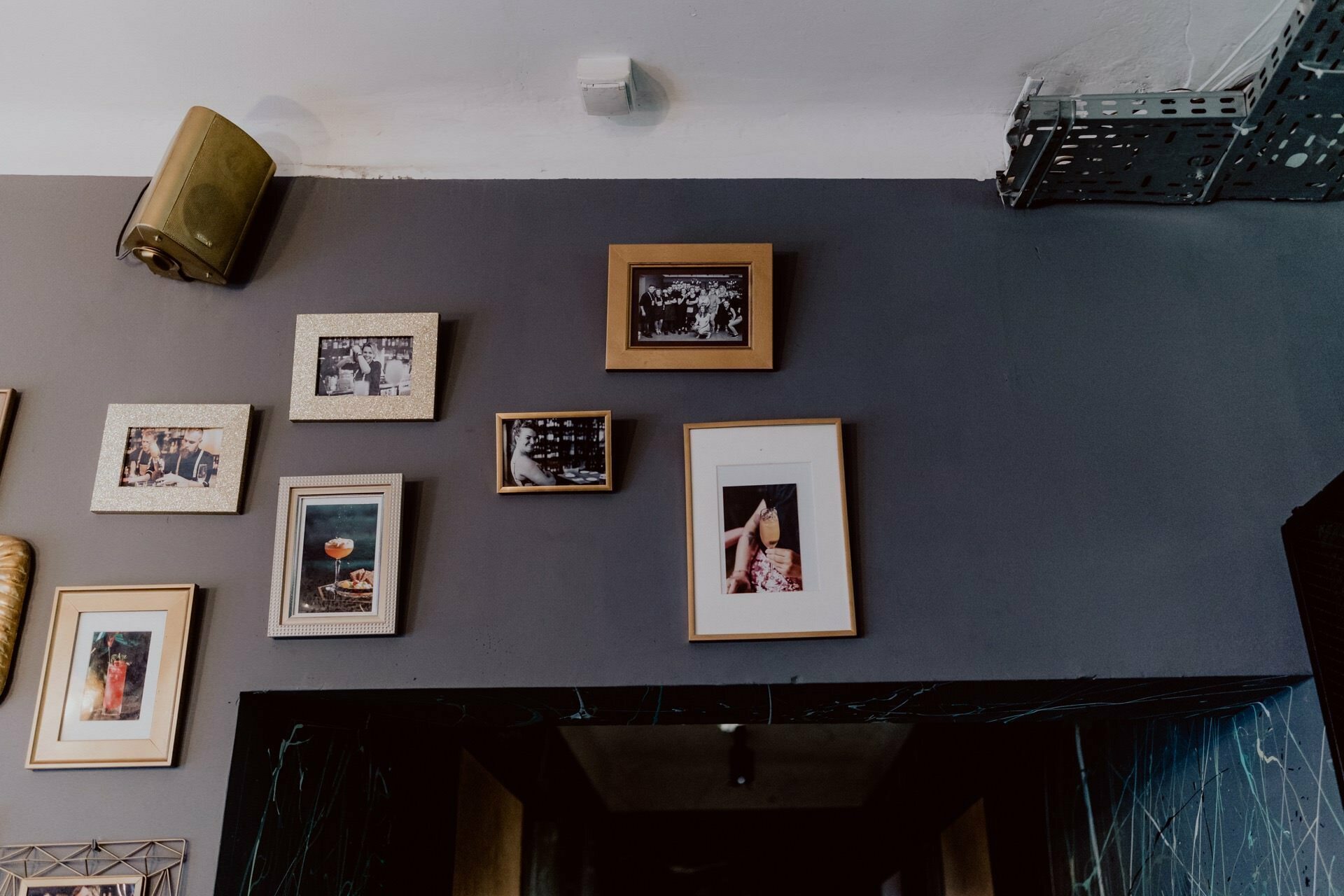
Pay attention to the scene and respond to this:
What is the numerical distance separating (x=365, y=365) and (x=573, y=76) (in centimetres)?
74

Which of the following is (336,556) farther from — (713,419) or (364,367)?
(713,419)

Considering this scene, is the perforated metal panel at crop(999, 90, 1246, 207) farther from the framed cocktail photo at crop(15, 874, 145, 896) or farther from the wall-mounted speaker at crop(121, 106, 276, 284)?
the framed cocktail photo at crop(15, 874, 145, 896)

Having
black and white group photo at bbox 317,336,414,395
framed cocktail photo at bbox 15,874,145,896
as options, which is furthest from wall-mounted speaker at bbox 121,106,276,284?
framed cocktail photo at bbox 15,874,145,896

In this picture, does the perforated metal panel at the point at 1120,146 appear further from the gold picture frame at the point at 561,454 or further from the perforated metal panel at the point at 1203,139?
the gold picture frame at the point at 561,454

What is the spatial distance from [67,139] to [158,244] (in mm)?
484

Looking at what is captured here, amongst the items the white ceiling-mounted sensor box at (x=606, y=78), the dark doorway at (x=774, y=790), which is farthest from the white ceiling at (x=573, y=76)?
the dark doorway at (x=774, y=790)

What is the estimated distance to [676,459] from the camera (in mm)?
1699

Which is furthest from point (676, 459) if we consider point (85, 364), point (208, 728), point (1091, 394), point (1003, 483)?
point (85, 364)

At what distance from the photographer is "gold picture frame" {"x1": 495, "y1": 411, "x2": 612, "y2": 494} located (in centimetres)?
166

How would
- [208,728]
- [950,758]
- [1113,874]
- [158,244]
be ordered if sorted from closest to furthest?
[208,728] < [158,244] < [1113,874] < [950,758]

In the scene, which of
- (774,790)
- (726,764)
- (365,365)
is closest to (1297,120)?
(365,365)

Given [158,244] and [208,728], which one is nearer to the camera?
[208,728]

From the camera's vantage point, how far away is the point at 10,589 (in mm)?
1597

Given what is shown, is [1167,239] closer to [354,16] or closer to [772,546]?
[772,546]
